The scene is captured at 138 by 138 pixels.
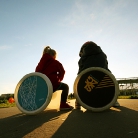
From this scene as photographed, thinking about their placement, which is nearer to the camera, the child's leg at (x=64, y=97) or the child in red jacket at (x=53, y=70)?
the child in red jacket at (x=53, y=70)

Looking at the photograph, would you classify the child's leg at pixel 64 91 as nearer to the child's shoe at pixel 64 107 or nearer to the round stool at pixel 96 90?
the child's shoe at pixel 64 107

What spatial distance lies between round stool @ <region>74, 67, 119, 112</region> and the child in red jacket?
0.95 metres

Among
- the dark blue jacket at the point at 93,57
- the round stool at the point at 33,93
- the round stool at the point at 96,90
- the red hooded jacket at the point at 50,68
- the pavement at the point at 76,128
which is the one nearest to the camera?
the pavement at the point at 76,128

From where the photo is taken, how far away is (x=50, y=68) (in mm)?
3887

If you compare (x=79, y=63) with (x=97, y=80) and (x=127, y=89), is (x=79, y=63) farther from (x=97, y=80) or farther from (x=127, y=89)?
(x=127, y=89)

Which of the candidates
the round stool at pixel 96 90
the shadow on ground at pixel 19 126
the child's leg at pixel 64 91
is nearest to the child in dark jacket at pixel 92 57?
the child's leg at pixel 64 91

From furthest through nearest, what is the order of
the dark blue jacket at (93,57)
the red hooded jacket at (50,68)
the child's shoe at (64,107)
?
the child's shoe at (64,107) → the red hooded jacket at (50,68) → the dark blue jacket at (93,57)

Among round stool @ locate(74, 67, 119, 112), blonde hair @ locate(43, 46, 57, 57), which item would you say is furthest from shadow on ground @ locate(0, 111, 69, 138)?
blonde hair @ locate(43, 46, 57, 57)

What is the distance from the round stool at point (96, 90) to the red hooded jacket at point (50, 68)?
939mm

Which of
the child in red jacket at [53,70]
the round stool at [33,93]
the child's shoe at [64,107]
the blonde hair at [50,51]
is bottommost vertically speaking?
the child's shoe at [64,107]

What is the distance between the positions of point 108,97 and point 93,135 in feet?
Answer: 4.66

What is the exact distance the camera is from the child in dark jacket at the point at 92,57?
3.65m

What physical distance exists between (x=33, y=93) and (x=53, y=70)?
0.85 meters

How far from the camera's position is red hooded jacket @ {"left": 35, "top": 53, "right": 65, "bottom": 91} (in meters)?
3.87
